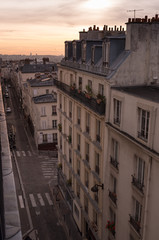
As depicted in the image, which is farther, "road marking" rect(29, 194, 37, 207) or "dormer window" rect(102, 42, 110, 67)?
"road marking" rect(29, 194, 37, 207)

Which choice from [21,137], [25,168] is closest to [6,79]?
[21,137]

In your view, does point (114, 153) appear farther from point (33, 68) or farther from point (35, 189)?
point (33, 68)

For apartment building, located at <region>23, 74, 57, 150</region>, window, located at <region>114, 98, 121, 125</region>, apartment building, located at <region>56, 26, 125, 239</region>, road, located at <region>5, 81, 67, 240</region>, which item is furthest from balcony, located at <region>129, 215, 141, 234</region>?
apartment building, located at <region>23, 74, 57, 150</region>

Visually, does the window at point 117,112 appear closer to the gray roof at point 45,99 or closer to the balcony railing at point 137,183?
the balcony railing at point 137,183

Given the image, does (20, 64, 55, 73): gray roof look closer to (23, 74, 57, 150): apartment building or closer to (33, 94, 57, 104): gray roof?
(23, 74, 57, 150): apartment building

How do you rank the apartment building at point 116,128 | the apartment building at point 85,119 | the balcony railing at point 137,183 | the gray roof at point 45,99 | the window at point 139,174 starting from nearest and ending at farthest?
1. the apartment building at point 116,128
2. the window at point 139,174
3. the balcony railing at point 137,183
4. the apartment building at point 85,119
5. the gray roof at point 45,99

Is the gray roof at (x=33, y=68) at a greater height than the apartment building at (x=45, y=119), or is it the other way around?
the gray roof at (x=33, y=68)

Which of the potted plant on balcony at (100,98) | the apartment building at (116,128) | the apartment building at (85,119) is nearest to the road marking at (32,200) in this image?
the apartment building at (85,119)

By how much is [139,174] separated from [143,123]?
378cm

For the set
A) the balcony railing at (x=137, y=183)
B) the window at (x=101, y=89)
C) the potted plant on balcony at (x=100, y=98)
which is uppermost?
the window at (x=101, y=89)

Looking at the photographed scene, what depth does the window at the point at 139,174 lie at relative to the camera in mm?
17062

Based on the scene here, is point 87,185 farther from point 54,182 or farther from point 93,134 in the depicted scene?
point 54,182

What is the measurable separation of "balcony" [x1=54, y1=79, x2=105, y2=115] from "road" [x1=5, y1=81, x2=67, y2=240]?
57.0ft

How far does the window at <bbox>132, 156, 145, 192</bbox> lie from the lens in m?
17.1
